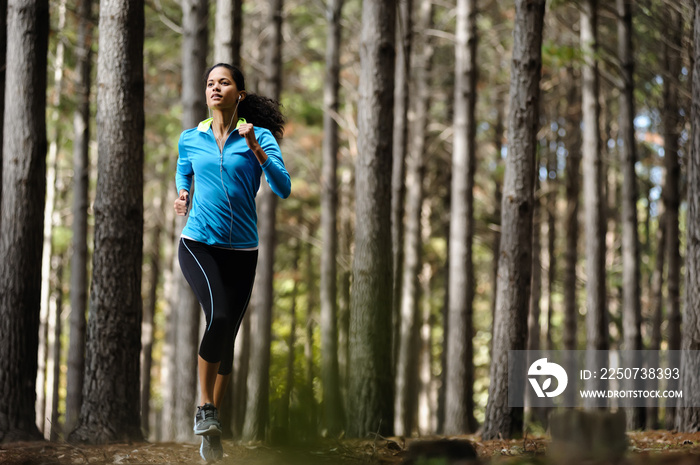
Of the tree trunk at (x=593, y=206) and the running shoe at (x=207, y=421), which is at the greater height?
the tree trunk at (x=593, y=206)

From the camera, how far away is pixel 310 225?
24047 mm

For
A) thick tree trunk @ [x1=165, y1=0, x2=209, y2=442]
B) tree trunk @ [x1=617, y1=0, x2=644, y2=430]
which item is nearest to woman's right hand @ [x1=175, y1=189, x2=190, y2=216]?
thick tree trunk @ [x1=165, y1=0, x2=209, y2=442]

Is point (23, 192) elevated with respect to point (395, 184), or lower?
lower

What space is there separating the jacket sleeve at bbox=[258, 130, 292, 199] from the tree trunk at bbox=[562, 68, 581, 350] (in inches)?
508

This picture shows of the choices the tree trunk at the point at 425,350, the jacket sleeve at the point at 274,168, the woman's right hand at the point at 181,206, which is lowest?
the tree trunk at the point at 425,350

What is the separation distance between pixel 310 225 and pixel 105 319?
17.9 m

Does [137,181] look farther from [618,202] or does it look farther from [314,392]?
[618,202]

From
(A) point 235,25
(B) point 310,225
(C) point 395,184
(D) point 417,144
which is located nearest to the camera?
(A) point 235,25

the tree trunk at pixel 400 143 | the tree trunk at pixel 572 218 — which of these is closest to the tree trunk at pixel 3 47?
the tree trunk at pixel 400 143

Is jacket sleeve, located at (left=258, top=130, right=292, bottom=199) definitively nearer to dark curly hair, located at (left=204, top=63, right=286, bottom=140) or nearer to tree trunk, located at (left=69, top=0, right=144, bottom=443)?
dark curly hair, located at (left=204, top=63, right=286, bottom=140)

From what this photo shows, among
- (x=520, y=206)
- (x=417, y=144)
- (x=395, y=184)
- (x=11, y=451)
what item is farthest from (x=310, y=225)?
(x=11, y=451)

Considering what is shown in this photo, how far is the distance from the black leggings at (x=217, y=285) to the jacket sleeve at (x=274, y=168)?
473 millimetres

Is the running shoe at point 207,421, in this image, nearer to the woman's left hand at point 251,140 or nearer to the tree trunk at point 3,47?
the woman's left hand at point 251,140

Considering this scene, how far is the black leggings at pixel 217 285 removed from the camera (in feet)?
15.3
